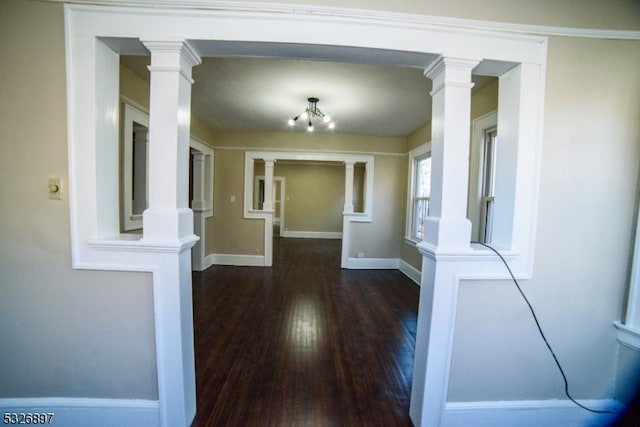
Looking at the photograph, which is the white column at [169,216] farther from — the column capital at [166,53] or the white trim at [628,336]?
the white trim at [628,336]

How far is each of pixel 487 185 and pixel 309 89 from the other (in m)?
2.16

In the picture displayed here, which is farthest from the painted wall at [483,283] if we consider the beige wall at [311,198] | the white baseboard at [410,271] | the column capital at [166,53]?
the beige wall at [311,198]

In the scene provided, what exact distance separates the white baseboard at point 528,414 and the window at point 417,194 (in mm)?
2760

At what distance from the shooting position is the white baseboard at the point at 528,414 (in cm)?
140

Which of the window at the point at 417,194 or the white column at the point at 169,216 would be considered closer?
the white column at the point at 169,216

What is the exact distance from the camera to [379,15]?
50.6 inches

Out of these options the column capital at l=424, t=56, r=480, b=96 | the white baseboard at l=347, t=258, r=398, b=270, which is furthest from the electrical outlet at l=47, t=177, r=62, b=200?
the white baseboard at l=347, t=258, r=398, b=270

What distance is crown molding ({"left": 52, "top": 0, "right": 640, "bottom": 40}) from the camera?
1.25 m

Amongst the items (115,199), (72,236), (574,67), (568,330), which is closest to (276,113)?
(115,199)

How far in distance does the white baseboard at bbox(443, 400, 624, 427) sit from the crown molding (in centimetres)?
210

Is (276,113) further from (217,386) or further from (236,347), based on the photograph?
(217,386)

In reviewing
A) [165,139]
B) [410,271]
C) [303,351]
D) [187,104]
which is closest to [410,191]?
[410,271]

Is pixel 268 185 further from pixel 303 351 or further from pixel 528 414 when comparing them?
pixel 528 414

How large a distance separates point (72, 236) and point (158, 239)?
1.55ft
